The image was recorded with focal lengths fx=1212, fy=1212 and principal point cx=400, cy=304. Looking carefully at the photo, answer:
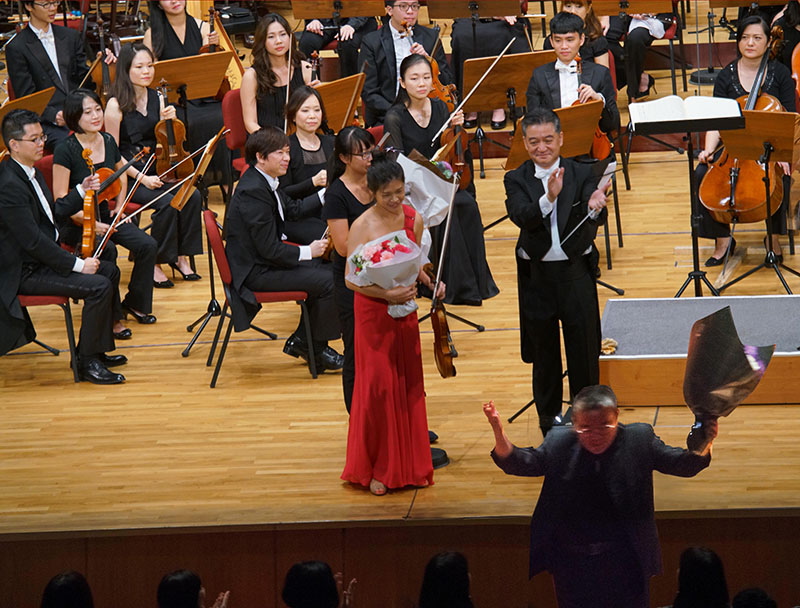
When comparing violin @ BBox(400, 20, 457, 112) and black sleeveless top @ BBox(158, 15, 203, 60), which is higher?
black sleeveless top @ BBox(158, 15, 203, 60)

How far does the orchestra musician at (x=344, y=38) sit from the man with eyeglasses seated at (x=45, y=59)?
1527mm

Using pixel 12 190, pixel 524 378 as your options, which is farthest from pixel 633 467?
pixel 12 190

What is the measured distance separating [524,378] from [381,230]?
1.33 meters

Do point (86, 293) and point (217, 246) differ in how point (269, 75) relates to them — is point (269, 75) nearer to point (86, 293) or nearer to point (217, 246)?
point (217, 246)

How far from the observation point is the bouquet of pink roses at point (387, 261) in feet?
12.8

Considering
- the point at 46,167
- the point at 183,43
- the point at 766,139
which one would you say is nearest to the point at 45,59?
the point at 183,43

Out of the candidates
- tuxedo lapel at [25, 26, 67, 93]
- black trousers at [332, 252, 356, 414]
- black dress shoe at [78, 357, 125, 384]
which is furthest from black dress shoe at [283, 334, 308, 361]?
tuxedo lapel at [25, 26, 67, 93]

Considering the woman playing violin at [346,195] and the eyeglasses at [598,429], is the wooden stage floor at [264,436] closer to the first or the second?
the woman playing violin at [346,195]

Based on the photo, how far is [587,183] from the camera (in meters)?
4.16

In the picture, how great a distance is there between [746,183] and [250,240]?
90.4 inches

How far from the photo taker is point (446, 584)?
3.61m

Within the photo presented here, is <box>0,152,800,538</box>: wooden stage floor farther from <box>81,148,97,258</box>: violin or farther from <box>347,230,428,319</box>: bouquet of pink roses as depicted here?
<box>347,230,428,319</box>: bouquet of pink roses

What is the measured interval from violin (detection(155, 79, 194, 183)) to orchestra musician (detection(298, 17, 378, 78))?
1.66 meters

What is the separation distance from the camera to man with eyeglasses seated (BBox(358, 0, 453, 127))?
6758mm
